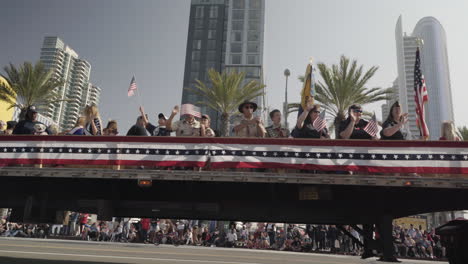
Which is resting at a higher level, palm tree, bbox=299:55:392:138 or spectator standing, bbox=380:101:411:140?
palm tree, bbox=299:55:392:138

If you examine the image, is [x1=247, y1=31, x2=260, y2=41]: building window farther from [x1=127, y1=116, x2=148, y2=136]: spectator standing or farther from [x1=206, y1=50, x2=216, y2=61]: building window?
[x1=127, y1=116, x2=148, y2=136]: spectator standing

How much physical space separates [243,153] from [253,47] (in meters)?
91.0

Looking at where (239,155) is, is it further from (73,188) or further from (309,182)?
(73,188)

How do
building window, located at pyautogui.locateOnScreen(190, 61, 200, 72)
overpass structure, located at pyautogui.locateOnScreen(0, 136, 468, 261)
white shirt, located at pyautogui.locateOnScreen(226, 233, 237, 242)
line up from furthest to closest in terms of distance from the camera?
building window, located at pyautogui.locateOnScreen(190, 61, 200, 72) < white shirt, located at pyautogui.locateOnScreen(226, 233, 237, 242) < overpass structure, located at pyautogui.locateOnScreen(0, 136, 468, 261)

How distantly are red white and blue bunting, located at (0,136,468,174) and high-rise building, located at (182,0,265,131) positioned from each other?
80058mm

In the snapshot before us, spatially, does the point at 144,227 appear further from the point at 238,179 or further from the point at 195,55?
the point at 195,55

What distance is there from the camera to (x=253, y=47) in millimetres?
93875

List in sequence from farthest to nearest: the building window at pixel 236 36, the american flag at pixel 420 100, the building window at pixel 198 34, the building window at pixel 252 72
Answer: the building window at pixel 198 34, the building window at pixel 236 36, the building window at pixel 252 72, the american flag at pixel 420 100

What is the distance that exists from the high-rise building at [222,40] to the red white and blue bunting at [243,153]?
3152 inches

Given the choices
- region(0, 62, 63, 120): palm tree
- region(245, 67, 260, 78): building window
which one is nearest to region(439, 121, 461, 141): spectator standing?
region(0, 62, 63, 120): palm tree

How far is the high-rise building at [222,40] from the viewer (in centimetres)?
9331

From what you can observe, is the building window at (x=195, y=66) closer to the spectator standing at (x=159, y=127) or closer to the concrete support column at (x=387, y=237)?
the spectator standing at (x=159, y=127)

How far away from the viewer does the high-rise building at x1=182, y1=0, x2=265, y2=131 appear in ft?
306

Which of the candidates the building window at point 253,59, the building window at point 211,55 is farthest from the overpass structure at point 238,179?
the building window at point 211,55
